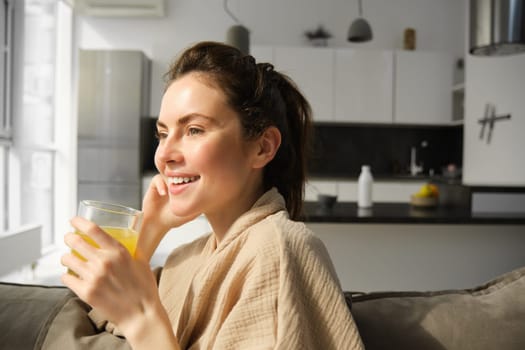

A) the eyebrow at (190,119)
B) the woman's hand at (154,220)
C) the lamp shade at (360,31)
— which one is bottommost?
the woman's hand at (154,220)

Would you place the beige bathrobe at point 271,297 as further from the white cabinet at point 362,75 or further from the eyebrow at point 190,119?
the white cabinet at point 362,75

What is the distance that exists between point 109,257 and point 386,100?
4961 mm

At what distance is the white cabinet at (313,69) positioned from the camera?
5262mm

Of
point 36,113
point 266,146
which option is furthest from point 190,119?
point 36,113

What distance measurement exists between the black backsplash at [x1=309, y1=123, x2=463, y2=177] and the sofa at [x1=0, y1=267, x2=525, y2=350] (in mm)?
4826

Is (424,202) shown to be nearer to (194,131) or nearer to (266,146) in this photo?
(266,146)

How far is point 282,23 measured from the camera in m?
5.68

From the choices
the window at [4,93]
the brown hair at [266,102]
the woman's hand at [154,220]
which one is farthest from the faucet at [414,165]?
the woman's hand at [154,220]

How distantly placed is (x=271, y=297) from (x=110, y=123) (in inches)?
178

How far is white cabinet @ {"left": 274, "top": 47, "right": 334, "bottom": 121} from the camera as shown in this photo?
5.26m

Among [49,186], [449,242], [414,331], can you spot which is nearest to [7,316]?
[414,331]

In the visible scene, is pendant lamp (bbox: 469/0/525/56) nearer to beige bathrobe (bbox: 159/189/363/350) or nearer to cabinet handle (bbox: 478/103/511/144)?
cabinet handle (bbox: 478/103/511/144)

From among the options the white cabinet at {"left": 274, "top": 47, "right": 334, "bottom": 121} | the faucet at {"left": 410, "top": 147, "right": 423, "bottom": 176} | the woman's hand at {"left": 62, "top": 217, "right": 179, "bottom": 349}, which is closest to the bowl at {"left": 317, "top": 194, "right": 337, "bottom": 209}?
the woman's hand at {"left": 62, "top": 217, "right": 179, "bottom": 349}

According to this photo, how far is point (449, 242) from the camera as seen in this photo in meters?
2.87
